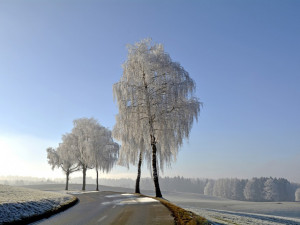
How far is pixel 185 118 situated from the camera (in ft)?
68.4

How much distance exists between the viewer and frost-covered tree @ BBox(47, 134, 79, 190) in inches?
1766

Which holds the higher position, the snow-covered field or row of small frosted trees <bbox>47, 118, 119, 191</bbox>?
row of small frosted trees <bbox>47, 118, 119, 191</bbox>

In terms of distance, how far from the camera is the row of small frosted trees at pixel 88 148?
40938 millimetres

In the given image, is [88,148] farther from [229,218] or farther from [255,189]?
[255,189]

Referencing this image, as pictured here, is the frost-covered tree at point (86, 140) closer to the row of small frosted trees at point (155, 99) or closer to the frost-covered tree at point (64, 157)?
the frost-covered tree at point (64, 157)

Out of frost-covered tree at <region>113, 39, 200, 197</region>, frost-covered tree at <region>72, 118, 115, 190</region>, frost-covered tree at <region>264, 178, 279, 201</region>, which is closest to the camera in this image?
frost-covered tree at <region>113, 39, 200, 197</region>

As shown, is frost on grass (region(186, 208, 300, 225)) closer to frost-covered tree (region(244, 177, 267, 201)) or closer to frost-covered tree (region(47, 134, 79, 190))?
frost-covered tree (region(47, 134, 79, 190))

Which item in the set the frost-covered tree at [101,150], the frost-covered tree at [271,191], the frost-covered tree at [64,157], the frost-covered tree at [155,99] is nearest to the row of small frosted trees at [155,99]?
the frost-covered tree at [155,99]

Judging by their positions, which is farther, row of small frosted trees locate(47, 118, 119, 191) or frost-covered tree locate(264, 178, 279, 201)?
frost-covered tree locate(264, 178, 279, 201)

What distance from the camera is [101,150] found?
41.2 metres

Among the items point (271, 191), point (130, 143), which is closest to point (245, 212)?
point (130, 143)

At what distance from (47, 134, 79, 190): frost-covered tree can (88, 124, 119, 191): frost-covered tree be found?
562cm

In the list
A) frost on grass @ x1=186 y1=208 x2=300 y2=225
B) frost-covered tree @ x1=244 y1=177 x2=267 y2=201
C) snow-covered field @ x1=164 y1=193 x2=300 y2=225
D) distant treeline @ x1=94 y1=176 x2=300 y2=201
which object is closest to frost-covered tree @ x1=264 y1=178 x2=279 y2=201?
distant treeline @ x1=94 y1=176 x2=300 y2=201

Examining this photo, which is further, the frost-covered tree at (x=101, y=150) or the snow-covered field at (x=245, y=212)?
the frost-covered tree at (x=101, y=150)
